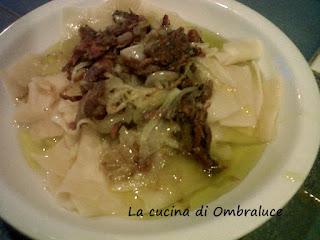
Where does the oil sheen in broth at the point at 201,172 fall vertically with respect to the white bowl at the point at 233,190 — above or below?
below

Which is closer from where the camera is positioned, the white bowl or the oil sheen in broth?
the white bowl

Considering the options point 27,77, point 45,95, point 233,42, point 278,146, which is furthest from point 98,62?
point 278,146

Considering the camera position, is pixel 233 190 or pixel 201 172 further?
pixel 201 172

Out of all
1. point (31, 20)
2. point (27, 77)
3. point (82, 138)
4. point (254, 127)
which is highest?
point (31, 20)

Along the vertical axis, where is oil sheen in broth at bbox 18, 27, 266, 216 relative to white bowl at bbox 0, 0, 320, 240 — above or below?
below

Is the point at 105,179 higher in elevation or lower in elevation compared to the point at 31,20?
lower

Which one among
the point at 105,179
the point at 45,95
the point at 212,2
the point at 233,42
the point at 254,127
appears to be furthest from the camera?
the point at 212,2

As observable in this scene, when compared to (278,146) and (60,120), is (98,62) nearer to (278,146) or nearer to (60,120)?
(60,120)

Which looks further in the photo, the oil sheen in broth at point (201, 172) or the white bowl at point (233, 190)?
the oil sheen in broth at point (201, 172)
